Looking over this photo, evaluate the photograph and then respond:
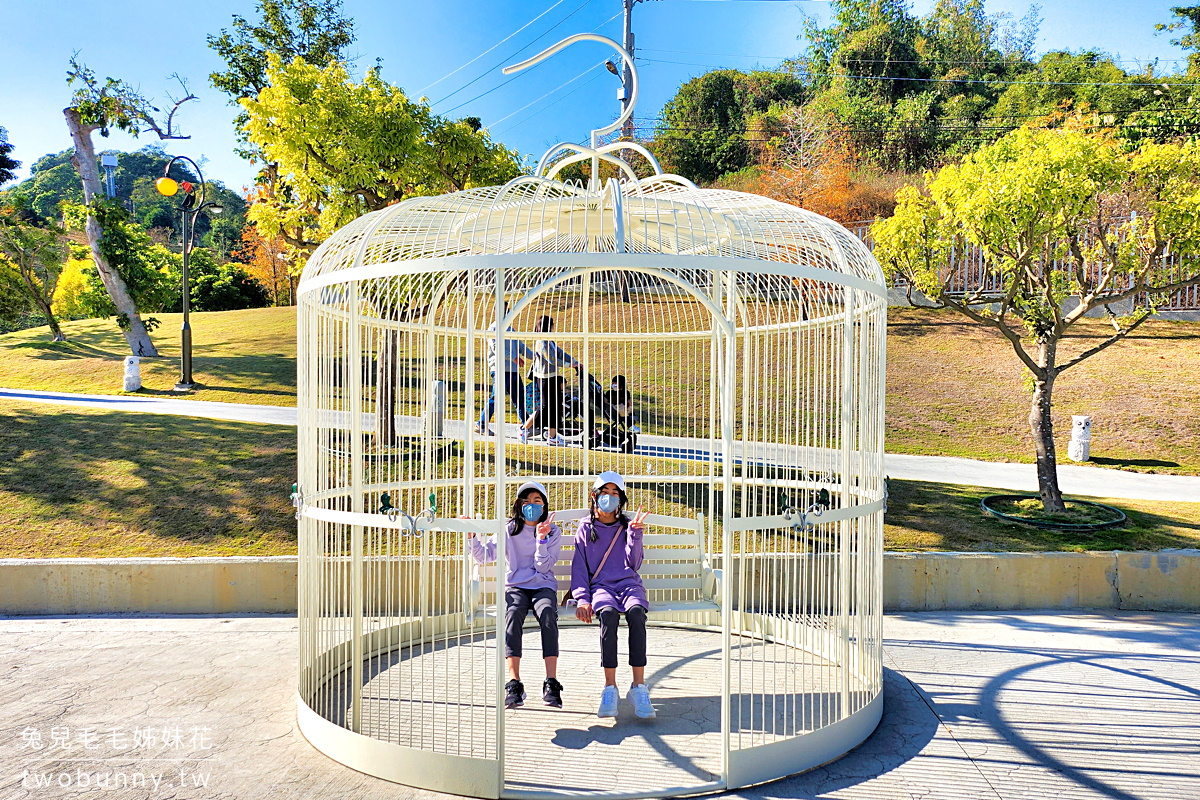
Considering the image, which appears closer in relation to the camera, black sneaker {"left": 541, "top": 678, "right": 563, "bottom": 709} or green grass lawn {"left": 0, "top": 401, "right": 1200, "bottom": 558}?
black sneaker {"left": 541, "top": 678, "right": 563, "bottom": 709}

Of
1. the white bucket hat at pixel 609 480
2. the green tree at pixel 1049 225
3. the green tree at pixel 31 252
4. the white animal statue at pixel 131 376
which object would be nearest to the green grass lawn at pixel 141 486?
the white animal statue at pixel 131 376

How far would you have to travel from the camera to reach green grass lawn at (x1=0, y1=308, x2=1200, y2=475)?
43.9 ft

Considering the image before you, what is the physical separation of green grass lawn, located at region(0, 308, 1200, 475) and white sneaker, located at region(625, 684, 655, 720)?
22.0 feet

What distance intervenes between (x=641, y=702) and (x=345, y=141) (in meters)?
8.38

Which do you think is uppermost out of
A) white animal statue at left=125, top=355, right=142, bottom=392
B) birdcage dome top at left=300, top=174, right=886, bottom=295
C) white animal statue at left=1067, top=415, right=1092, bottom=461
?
birdcage dome top at left=300, top=174, right=886, bottom=295

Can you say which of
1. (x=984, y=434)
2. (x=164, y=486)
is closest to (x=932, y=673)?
(x=164, y=486)

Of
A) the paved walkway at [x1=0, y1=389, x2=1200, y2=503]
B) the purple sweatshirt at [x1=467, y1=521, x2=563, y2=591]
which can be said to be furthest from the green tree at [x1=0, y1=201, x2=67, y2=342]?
the purple sweatshirt at [x1=467, y1=521, x2=563, y2=591]

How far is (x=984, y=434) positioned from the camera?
45.6 feet

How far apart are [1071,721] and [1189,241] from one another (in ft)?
18.5

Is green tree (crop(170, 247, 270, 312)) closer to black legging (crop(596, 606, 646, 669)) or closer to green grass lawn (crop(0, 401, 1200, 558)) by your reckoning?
green grass lawn (crop(0, 401, 1200, 558))

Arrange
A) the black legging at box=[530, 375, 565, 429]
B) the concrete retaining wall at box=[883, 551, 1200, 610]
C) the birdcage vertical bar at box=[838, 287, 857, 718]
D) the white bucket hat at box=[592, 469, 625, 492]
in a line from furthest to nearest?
the black legging at box=[530, 375, 565, 429], the concrete retaining wall at box=[883, 551, 1200, 610], the white bucket hat at box=[592, 469, 625, 492], the birdcage vertical bar at box=[838, 287, 857, 718]

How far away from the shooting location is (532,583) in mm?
5191

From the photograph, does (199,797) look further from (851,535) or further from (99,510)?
(99,510)

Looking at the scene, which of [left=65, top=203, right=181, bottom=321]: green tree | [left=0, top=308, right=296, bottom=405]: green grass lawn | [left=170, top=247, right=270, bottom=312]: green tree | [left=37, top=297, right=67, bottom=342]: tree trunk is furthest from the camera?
[left=170, top=247, right=270, bottom=312]: green tree
